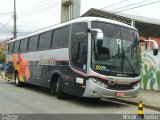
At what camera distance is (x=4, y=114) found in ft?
32.7

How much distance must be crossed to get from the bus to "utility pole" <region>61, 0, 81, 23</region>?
551 inches

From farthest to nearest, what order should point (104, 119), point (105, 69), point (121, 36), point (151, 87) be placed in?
point (151, 87) → point (121, 36) → point (105, 69) → point (104, 119)

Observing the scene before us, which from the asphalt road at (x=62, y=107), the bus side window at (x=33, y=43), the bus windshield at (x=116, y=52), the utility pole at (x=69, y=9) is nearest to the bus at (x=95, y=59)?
the bus windshield at (x=116, y=52)

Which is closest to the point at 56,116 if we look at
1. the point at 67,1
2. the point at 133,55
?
the point at 133,55

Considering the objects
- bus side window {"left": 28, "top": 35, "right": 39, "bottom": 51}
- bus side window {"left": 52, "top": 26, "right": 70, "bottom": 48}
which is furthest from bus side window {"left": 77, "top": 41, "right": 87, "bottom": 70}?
bus side window {"left": 28, "top": 35, "right": 39, "bottom": 51}

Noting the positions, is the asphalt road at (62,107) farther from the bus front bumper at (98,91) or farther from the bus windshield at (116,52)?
the bus windshield at (116,52)

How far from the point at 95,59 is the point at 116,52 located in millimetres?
890

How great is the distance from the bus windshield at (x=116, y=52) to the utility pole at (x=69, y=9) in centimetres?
1628

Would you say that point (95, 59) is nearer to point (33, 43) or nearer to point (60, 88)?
point (60, 88)

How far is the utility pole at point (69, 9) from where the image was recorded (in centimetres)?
2886

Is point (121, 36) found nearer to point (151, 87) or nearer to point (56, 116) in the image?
point (56, 116)

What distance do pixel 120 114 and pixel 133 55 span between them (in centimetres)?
275

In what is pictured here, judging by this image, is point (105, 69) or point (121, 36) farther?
point (121, 36)

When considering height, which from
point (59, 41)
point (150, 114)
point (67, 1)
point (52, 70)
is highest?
point (67, 1)
